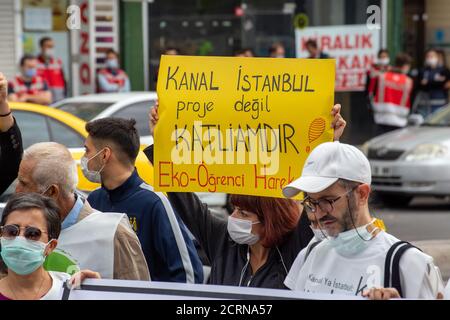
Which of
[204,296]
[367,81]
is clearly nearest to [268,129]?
[204,296]

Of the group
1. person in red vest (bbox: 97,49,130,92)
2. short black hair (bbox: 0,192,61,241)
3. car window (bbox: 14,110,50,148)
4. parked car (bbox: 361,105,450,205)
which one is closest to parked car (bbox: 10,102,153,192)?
car window (bbox: 14,110,50,148)

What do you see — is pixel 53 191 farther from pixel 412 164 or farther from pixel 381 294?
pixel 412 164

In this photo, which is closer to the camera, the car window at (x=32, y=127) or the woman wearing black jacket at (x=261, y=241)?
the woman wearing black jacket at (x=261, y=241)

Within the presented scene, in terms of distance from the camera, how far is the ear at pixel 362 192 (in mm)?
4172

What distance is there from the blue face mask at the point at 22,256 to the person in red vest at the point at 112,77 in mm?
15818

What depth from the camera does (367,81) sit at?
65.8ft

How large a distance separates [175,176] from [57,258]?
2.58 ft

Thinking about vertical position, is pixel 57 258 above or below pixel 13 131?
below

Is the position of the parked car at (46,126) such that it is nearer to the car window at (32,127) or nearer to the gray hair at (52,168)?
the car window at (32,127)

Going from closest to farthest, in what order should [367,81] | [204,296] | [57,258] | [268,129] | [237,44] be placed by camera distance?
[204,296]
[57,258]
[268,129]
[367,81]
[237,44]

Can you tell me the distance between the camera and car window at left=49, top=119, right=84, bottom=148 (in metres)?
10.9

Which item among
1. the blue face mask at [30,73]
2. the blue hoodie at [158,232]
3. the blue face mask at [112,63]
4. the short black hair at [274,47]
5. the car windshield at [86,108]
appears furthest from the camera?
the short black hair at [274,47]

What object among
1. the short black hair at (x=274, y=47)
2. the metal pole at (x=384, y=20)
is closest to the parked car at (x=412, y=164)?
the short black hair at (x=274, y=47)
